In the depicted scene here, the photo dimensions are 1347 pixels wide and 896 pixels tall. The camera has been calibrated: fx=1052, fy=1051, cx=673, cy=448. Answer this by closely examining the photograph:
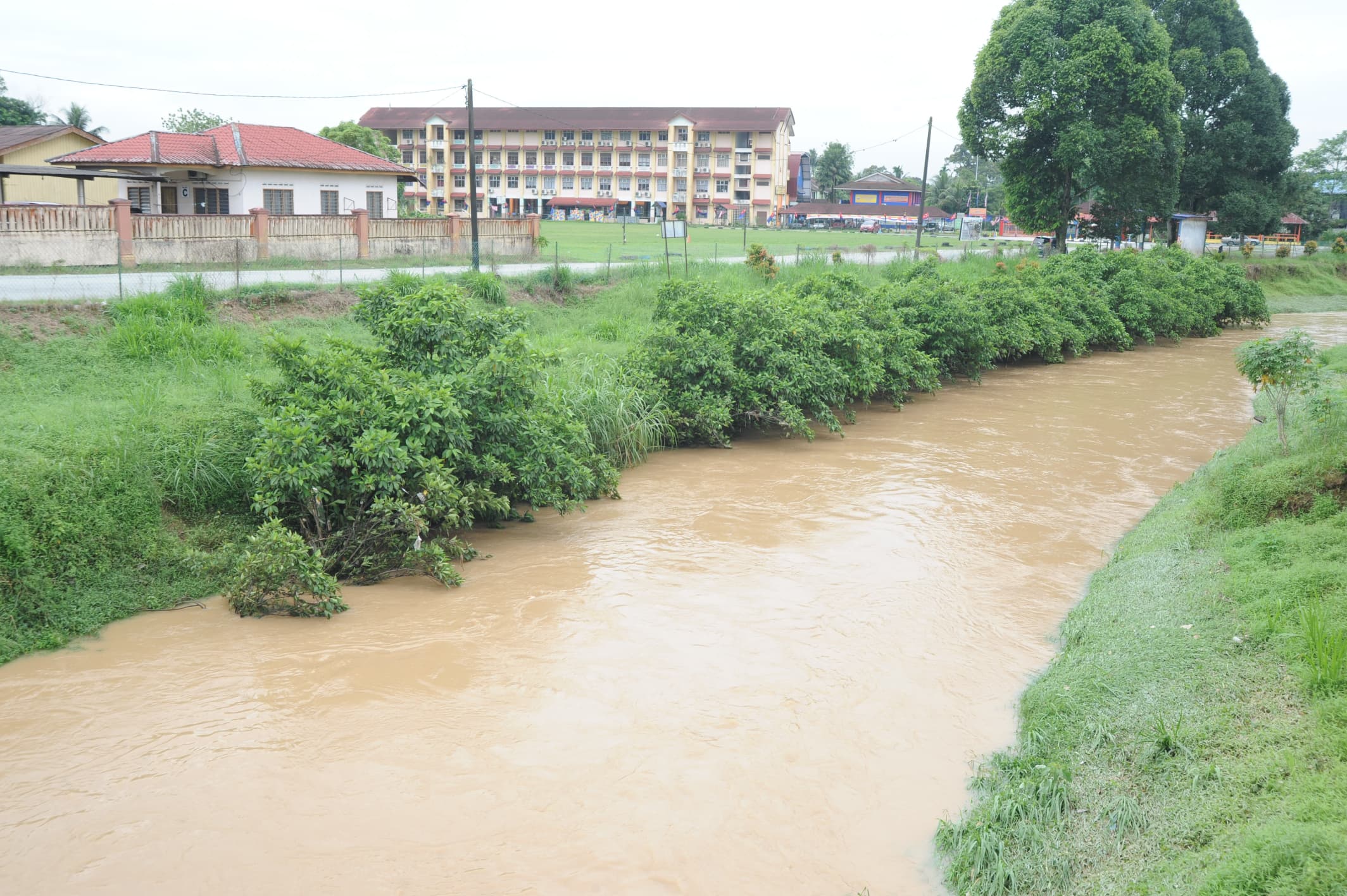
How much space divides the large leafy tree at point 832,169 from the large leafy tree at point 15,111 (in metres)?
72.0

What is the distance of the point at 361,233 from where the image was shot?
89.4 feet

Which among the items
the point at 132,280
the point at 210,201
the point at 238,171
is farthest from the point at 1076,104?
the point at 132,280

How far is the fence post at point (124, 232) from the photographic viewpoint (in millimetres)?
22062

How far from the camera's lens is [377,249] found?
91.0ft

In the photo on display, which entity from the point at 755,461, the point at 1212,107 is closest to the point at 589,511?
the point at 755,461

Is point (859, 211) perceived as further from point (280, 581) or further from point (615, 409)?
point (280, 581)

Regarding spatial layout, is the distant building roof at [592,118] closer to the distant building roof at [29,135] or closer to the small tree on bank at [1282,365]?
the distant building roof at [29,135]

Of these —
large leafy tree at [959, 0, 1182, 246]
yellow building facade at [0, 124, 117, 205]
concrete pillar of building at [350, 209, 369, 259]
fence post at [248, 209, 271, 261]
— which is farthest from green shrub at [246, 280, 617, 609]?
yellow building facade at [0, 124, 117, 205]

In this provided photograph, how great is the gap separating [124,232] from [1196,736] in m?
22.7

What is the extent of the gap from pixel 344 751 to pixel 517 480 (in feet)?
15.8

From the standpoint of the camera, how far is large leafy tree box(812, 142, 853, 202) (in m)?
110

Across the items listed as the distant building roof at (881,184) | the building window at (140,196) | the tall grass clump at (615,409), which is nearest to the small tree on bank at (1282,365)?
the tall grass clump at (615,409)

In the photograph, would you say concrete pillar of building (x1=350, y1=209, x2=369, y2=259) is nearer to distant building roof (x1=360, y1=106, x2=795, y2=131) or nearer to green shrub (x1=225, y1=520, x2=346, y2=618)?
green shrub (x1=225, y1=520, x2=346, y2=618)

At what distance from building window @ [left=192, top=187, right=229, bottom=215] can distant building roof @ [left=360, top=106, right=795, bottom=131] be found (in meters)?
55.4
